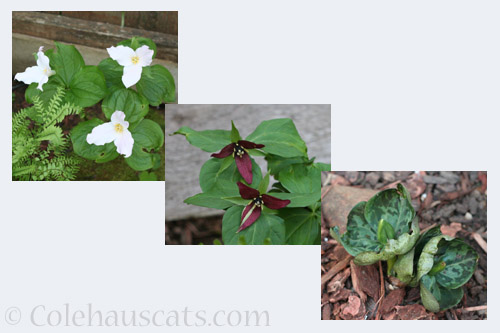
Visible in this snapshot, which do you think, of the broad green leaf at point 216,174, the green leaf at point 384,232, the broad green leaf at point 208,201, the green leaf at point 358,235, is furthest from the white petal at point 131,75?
the green leaf at point 384,232

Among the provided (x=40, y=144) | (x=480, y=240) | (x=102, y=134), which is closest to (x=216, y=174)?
(x=102, y=134)

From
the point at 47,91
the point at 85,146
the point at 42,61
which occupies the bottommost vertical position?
the point at 85,146

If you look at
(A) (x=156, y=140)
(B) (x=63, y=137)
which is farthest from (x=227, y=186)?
(B) (x=63, y=137)

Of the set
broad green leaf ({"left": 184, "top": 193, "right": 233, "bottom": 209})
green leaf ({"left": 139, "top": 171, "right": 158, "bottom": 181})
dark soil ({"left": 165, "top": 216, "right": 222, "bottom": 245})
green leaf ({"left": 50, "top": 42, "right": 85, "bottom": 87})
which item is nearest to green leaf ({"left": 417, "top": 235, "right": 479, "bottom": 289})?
broad green leaf ({"left": 184, "top": 193, "right": 233, "bottom": 209})

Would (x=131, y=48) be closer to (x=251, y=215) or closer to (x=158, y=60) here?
(x=158, y=60)

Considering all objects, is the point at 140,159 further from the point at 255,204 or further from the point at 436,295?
the point at 436,295

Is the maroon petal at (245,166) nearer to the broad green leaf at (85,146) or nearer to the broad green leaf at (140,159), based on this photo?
the broad green leaf at (140,159)
